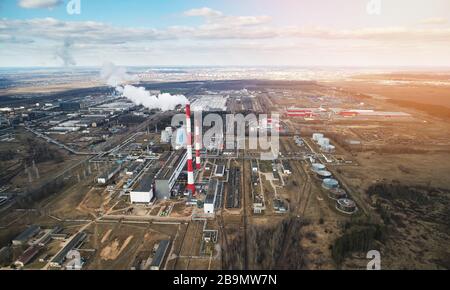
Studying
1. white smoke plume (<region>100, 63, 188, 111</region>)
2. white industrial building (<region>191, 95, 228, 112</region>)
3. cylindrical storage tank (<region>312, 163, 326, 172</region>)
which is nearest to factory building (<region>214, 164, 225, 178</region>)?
cylindrical storage tank (<region>312, 163, 326, 172</region>)

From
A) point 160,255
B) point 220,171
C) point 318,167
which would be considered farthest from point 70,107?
point 160,255

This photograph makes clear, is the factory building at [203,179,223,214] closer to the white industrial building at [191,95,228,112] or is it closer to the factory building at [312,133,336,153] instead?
the factory building at [312,133,336,153]

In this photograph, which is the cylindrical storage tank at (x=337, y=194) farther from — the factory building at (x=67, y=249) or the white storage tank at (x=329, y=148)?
the factory building at (x=67, y=249)

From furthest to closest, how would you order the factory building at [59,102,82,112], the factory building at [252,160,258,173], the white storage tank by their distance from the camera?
1. the factory building at [59,102,82,112]
2. the white storage tank
3. the factory building at [252,160,258,173]

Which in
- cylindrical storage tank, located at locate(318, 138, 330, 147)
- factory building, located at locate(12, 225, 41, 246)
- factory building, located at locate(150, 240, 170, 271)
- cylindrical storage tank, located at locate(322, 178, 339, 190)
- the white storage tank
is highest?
cylindrical storage tank, located at locate(318, 138, 330, 147)

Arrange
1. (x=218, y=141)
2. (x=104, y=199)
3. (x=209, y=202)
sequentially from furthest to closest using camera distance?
(x=218, y=141)
(x=104, y=199)
(x=209, y=202)

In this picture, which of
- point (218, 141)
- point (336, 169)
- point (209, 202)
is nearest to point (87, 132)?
point (218, 141)

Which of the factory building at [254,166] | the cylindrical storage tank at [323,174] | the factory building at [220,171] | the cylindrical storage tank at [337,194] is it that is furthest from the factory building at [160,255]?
the cylindrical storage tank at [323,174]
